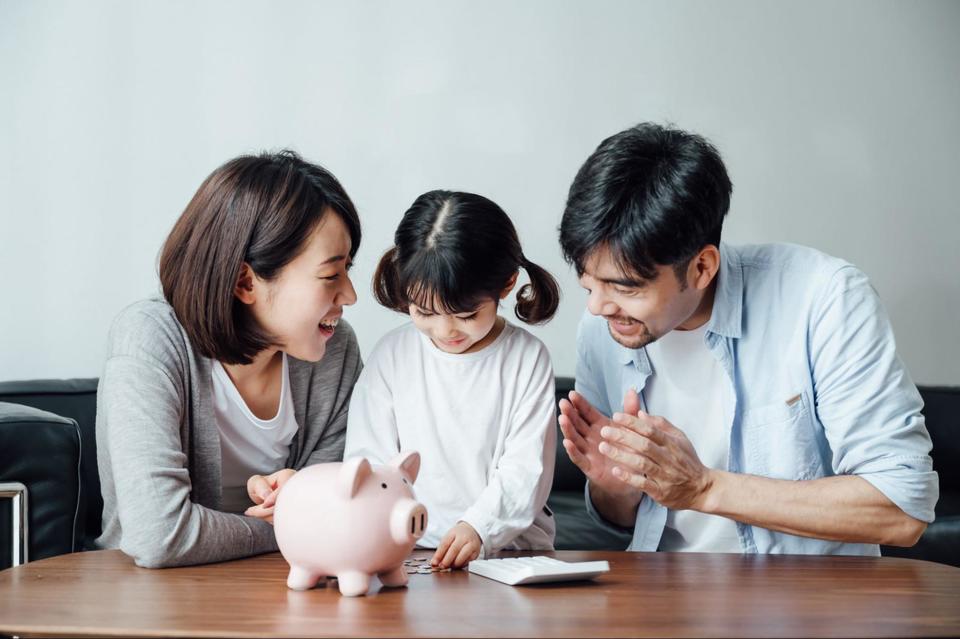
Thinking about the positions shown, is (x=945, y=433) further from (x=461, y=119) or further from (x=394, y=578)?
(x=394, y=578)

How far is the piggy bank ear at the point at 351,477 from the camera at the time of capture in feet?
3.49

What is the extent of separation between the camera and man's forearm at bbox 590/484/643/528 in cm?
168

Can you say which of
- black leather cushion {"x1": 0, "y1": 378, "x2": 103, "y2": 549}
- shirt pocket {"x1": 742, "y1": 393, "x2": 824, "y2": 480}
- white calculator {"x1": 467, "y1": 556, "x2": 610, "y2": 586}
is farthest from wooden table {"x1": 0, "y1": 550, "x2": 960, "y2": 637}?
black leather cushion {"x1": 0, "y1": 378, "x2": 103, "y2": 549}

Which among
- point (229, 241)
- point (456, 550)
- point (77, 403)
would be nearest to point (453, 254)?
point (229, 241)

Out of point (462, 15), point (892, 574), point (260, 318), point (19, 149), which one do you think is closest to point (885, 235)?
point (462, 15)

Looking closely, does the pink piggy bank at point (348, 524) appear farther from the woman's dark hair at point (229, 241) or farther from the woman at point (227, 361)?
the woman's dark hair at point (229, 241)

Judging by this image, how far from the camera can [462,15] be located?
107 inches

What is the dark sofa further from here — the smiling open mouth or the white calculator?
the white calculator

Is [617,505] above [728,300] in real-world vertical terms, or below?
below

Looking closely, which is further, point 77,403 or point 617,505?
point 77,403

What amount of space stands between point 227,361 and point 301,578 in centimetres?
52

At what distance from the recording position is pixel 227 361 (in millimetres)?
1541

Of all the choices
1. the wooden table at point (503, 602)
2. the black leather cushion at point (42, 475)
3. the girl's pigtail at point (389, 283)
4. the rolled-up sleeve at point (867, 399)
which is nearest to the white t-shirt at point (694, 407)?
the rolled-up sleeve at point (867, 399)

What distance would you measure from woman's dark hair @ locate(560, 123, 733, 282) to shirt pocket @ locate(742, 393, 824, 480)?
28cm
